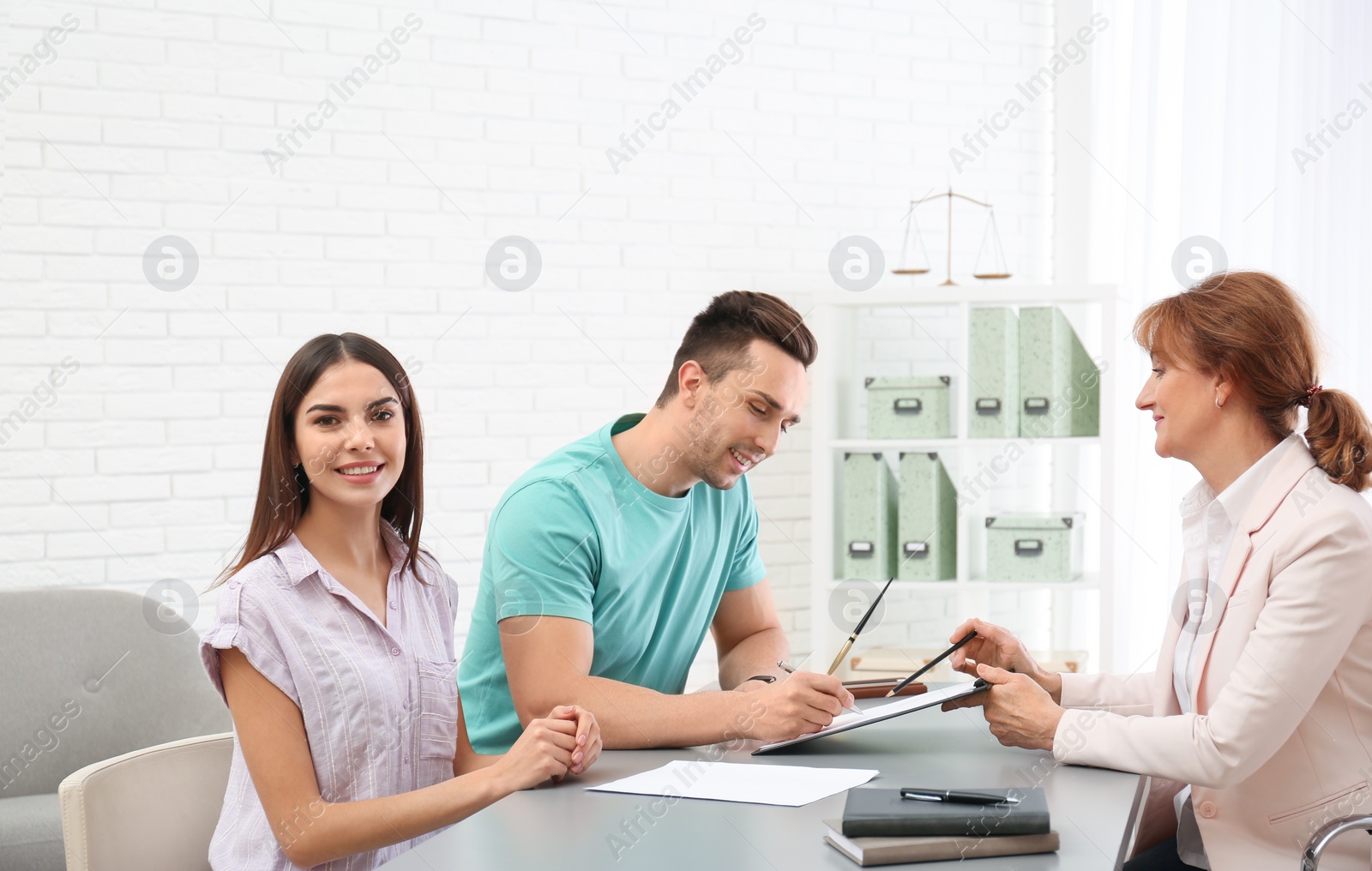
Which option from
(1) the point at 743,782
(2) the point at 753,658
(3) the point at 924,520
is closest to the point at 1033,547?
(3) the point at 924,520

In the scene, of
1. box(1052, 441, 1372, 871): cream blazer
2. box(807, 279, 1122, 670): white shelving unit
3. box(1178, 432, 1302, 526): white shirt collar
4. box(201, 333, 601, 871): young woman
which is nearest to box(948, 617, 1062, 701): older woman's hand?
box(1052, 441, 1372, 871): cream blazer

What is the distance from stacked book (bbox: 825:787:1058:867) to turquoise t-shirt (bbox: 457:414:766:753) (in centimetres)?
71

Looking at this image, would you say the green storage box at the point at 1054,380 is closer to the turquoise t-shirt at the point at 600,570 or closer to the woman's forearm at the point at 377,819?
the turquoise t-shirt at the point at 600,570

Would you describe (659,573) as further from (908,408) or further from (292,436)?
(908,408)

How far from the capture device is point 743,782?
1.61 metres

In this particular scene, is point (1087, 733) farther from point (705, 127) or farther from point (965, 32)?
point (965, 32)

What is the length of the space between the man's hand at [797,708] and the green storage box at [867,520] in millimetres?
2096

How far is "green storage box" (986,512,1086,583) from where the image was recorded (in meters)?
→ 3.75

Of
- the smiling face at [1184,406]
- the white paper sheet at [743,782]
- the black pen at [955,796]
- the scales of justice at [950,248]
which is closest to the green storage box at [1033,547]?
the scales of justice at [950,248]

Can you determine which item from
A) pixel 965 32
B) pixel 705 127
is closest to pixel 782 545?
pixel 705 127

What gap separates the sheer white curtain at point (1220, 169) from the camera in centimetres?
→ 351

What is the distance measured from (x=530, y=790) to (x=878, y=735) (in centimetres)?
61

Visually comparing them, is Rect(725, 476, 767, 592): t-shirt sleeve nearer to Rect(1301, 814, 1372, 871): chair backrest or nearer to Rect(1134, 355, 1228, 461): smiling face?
Rect(1134, 355, 1228, 461): smiling face

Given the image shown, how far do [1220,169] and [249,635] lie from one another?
3.40 meters
